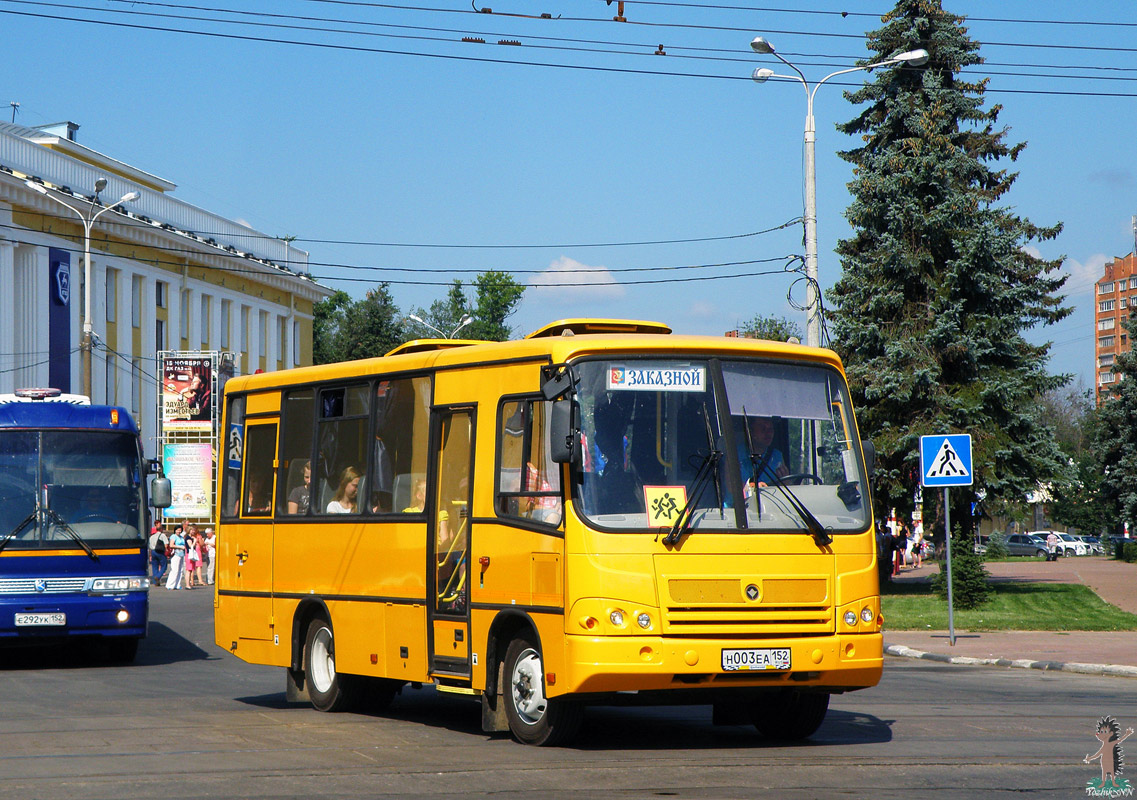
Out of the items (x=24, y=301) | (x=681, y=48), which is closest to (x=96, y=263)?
(x=24, y=301)

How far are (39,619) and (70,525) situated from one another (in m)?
1.23

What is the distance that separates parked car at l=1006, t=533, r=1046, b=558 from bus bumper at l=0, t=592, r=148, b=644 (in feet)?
215

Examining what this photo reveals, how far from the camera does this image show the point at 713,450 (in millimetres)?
10414

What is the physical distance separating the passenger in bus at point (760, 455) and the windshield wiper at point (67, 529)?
37.3ft

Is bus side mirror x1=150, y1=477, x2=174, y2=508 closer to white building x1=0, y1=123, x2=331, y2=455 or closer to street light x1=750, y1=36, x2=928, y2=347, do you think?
street light x1=750, y1=36, x2=928, y2=347

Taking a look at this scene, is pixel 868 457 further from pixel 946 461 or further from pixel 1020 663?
pixel 946 461

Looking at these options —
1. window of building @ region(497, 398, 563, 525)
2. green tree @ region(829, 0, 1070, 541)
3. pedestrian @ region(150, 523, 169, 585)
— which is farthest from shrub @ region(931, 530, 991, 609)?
pedestrian @ region(150, 523, 169, 585)

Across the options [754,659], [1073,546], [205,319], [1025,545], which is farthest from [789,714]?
[1073,546]

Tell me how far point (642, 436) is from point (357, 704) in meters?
4.62

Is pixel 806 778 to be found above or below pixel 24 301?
below

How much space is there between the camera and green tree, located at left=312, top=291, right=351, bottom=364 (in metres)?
109

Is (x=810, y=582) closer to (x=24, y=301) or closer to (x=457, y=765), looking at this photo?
(x=457, y=765)

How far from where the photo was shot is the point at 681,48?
22.5 meters

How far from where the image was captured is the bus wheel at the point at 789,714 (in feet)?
36.2
